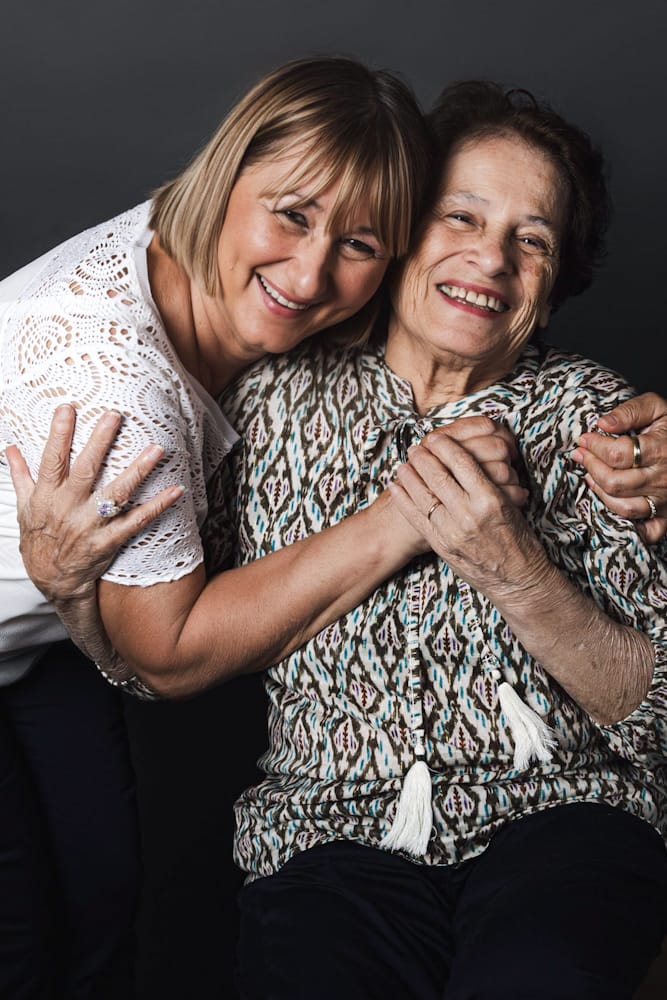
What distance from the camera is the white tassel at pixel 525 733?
6.33 ft

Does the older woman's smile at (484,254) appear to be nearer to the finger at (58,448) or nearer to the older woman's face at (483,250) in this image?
the older woman's face at (483,250)

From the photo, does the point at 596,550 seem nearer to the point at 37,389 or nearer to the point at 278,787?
the point at 278,787

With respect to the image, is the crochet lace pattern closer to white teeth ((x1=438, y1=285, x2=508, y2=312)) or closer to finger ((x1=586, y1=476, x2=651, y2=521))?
white teeth ((x1=438, y1=285, x2=508, y2=312))

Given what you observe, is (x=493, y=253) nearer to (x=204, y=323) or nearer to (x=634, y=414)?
(x=634, y=414)

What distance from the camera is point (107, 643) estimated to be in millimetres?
2002

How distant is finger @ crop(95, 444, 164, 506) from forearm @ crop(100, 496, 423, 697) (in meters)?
0.19

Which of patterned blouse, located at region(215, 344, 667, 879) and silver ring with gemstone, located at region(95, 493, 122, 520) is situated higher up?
silver ring with gemstone, located at region(95, 493, 122, 520)

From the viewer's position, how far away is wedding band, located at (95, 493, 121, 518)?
1786 millimetres

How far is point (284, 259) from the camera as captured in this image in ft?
6.21

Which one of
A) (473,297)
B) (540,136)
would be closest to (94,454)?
(473,297)

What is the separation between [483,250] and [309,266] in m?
0.32

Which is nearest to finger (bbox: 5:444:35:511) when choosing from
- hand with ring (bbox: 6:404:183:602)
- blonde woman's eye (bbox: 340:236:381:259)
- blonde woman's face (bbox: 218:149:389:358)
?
hand with ring (bbox: 6:404:183:602)

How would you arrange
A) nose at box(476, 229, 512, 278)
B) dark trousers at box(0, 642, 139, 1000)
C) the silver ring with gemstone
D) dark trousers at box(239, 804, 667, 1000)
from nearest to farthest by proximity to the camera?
dark trousers at box(239, 804, 667, 1000), the silver ring with gemstone, nose at box(476, 229, 512, 278), dark trousers at box(0, 642, 139, 1000)

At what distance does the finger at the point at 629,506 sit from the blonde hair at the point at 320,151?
518 mm
